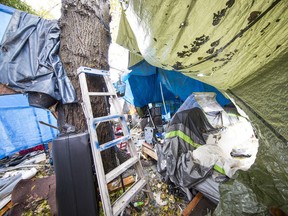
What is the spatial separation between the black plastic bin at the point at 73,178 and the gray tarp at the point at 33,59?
0.66m

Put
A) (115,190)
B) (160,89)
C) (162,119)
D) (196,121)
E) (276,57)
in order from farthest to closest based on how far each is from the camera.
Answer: (162,119), (160,89), (196,121), (115,190), (276,57)

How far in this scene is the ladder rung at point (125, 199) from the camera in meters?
1.46

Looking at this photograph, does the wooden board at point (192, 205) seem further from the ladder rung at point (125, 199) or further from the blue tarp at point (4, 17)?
the blue tarp at point (4, 17)

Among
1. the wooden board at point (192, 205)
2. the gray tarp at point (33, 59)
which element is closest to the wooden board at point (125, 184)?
the wooden board at point (192, 205)

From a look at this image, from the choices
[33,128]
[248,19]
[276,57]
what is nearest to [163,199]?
[276,57]

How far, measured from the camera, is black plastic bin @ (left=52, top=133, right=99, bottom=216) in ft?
4.76

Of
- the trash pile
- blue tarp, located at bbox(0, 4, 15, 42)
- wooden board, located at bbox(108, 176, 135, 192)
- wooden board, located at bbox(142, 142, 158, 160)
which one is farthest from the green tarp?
blue tarp, located at bbox(0, 4, 15, 42)

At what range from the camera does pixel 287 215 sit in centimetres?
109

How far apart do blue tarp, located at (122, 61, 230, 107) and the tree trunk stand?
119cm

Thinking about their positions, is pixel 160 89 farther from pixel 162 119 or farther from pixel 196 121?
pixel 196 121

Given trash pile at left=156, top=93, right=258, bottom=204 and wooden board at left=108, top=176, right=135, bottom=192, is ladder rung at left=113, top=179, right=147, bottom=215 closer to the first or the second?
wooden board at left=108, top=176, right=135, bottom=192

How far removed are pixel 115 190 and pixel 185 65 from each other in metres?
2.01

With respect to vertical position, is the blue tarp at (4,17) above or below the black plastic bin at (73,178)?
above

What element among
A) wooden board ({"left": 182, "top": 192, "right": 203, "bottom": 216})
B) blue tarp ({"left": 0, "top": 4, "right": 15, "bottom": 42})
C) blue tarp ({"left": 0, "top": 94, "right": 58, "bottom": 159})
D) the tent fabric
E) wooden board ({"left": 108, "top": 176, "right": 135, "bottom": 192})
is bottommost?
wooden board ({"left": 182, "top": 192, "right": 203, "bottom": 216})
